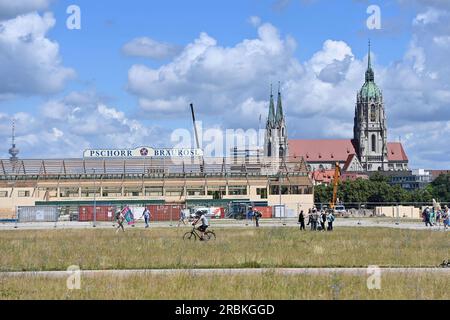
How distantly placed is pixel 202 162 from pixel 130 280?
112 m

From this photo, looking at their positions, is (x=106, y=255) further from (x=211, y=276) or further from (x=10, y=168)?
(x=10, y=168)

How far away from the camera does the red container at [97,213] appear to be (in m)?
83.6

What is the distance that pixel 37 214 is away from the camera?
80875mm

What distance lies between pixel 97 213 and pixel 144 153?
48.7 m

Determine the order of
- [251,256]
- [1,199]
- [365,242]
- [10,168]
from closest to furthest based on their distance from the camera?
[251,256] → [365,242] → [1,199] → [10,168]

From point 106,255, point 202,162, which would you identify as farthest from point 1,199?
point 106,255

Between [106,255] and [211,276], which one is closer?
[211,276]

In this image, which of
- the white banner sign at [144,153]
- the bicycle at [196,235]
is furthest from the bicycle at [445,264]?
the white banner sign at [144,153]

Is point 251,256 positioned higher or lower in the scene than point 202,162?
lower

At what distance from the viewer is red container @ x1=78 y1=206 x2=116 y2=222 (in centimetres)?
8362

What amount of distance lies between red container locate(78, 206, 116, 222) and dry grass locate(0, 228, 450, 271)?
44.4 meters

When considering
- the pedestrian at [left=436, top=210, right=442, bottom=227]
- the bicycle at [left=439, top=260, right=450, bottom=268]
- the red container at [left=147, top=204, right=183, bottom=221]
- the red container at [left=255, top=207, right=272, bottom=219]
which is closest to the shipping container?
the red container at [left=147, top=204, right=183, bottom=221]

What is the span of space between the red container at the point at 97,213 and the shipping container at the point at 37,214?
10.8ft
